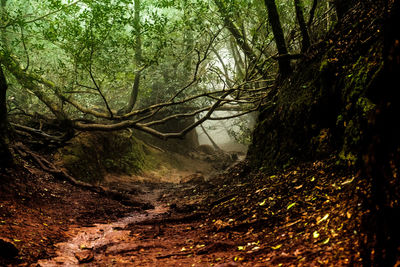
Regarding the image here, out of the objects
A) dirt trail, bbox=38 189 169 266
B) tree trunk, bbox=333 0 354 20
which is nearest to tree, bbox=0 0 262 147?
tree trunk, bbox=333 0 354 20

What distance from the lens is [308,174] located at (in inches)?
152

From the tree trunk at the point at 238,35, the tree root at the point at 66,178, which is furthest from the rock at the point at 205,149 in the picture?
the tree root at the point at 66,178

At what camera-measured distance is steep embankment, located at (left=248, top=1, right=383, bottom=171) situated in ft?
11.1

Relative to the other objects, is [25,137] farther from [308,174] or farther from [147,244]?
[308,174]

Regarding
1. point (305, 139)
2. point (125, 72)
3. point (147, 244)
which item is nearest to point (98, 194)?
point (147, 244)

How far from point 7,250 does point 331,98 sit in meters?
4.95

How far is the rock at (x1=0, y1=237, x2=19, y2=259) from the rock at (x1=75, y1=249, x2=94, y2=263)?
2.22ft

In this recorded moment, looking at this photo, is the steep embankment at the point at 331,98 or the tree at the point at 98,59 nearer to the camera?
the steep embankment at the point at 331,98

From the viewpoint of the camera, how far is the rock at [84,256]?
3.16m

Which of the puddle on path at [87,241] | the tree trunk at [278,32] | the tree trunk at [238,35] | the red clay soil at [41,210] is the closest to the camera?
the puddle on path at [87,241]

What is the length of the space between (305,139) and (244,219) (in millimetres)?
2059

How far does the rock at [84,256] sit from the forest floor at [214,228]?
12 mm

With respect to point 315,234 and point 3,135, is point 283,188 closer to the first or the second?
point 315,234

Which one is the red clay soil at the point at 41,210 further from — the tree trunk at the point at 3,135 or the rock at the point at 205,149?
the rock at the point at 205,149
